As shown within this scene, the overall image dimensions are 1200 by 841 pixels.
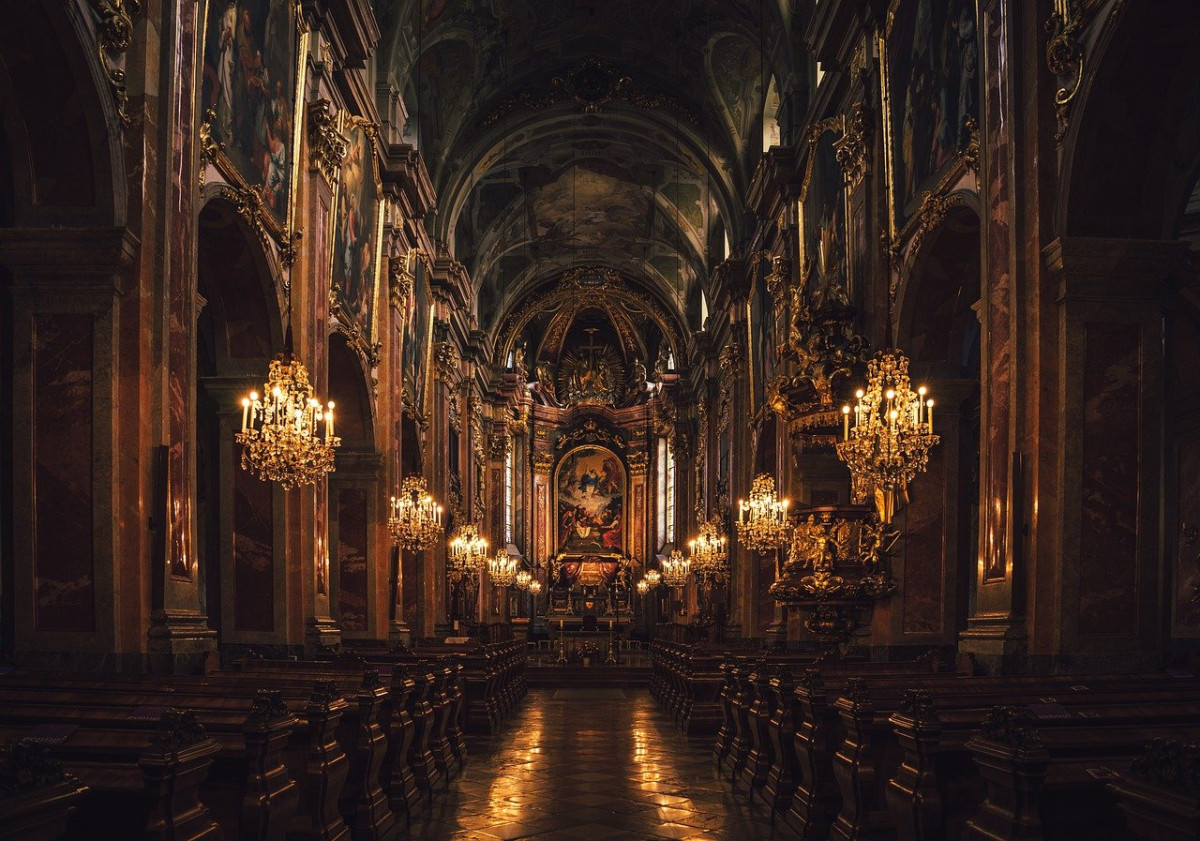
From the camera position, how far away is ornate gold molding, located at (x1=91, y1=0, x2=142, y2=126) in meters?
8.73

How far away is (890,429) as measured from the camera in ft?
36.3

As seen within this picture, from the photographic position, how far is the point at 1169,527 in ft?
47.3

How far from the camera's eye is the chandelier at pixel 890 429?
10984mm

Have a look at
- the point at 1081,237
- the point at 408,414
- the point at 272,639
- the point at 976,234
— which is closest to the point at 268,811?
the point at 1081,237

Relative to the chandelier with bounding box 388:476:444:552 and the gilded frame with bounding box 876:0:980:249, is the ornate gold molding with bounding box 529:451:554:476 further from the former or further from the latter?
the gilded frame with bounding box 876:0:980:249

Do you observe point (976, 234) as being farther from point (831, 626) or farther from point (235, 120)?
point (235, 120)

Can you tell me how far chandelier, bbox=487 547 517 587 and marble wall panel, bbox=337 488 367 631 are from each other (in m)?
16.9

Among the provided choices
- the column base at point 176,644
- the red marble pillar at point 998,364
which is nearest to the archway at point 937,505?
the red marble pillar at point 998,364

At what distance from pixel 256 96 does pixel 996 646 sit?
31.8 feet

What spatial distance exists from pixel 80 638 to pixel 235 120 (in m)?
5.85

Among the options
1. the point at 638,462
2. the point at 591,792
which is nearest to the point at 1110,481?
the point at 591,792

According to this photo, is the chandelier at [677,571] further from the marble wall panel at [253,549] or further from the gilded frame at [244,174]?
the gilded frame at [244,174]

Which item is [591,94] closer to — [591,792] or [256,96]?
[256,96]

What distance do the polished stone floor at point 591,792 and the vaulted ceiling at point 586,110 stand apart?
13.0 m
